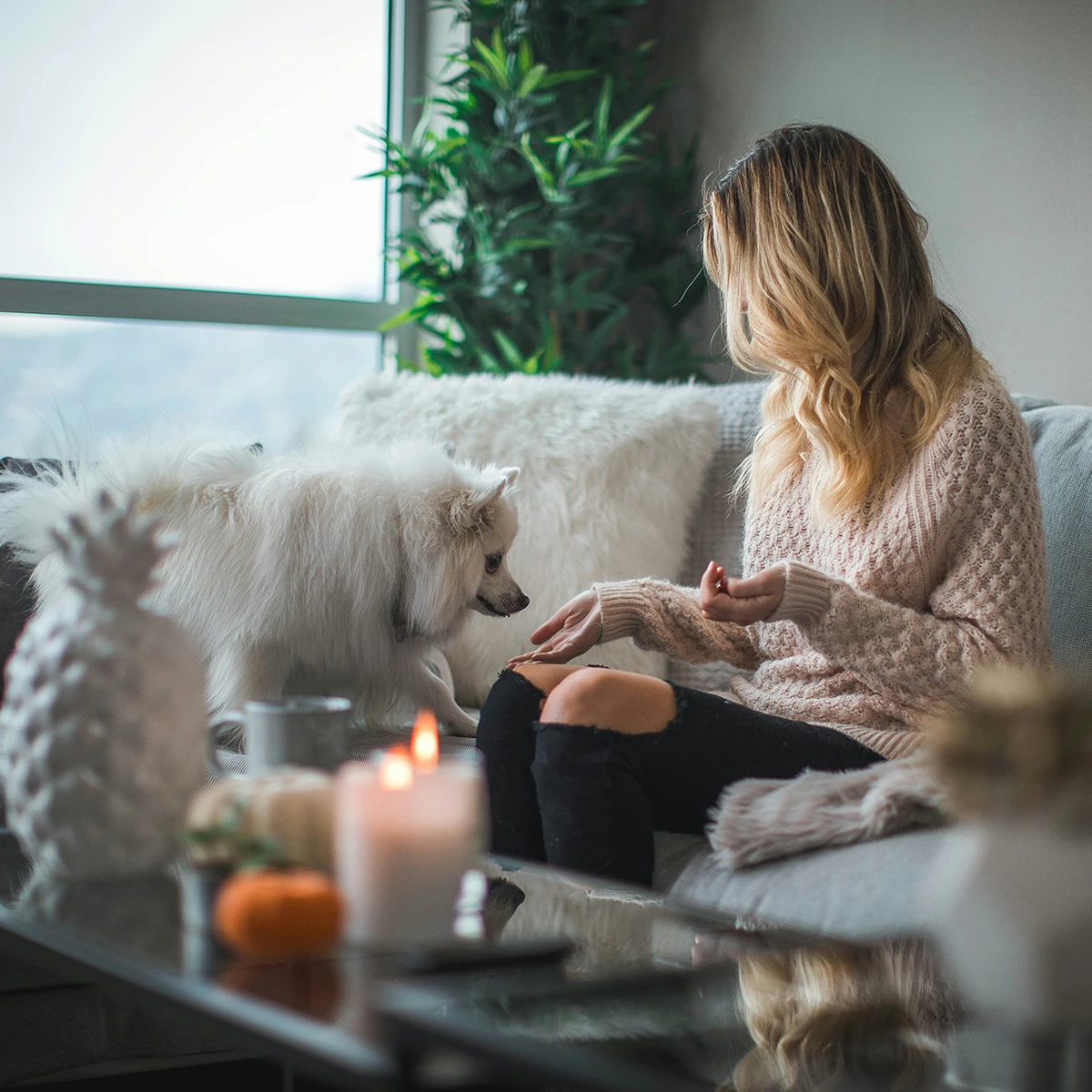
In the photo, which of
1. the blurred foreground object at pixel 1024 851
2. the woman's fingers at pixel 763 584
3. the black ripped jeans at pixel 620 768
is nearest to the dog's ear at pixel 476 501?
the black ripped jeans at pixel 620 768

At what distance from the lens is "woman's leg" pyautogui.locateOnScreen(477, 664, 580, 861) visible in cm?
151

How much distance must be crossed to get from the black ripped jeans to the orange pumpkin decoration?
62 centimetres

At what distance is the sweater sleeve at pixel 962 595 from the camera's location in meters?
1.51

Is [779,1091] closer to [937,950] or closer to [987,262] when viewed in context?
[937,950]

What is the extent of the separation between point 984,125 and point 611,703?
182 cm

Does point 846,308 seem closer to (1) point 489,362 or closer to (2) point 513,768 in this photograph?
(2) point 513,768

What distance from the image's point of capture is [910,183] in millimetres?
2814

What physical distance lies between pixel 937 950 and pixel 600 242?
2.85m

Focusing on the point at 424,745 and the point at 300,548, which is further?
the point at 300,548

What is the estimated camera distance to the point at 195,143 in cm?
334

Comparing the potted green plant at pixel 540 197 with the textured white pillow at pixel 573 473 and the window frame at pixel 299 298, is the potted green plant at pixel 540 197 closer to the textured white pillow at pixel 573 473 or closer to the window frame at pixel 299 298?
the window frame at pixel 299 298

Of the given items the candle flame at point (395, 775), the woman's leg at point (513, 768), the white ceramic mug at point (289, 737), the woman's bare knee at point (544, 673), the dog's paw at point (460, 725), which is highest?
the candle flame at point (395, 775)

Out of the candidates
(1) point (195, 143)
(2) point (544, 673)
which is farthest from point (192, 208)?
(2) point (544, 673)

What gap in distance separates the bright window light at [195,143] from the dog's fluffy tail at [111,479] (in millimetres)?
1392
